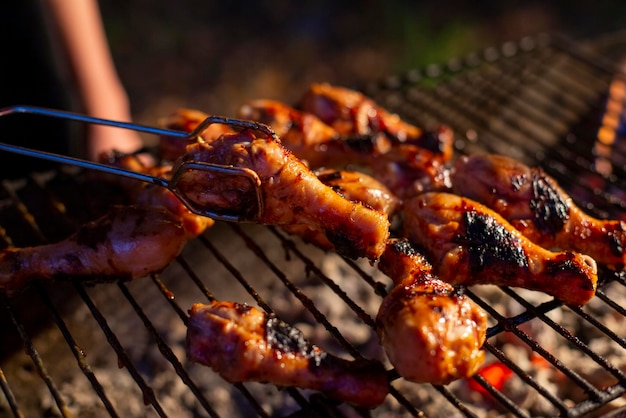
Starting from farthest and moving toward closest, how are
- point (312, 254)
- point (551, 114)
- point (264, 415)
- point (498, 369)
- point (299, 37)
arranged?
point (299, 37) < point (551, 114) < point (312, 254) < point (498, 369) < point (264, 415)

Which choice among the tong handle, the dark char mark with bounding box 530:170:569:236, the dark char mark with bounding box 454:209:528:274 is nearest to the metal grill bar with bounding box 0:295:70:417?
the tong handle

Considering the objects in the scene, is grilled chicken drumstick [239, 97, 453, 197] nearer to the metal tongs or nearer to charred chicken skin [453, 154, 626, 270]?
charred chicken skin [453, 154, 626, 270]

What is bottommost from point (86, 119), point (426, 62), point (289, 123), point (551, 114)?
point (426, 62)

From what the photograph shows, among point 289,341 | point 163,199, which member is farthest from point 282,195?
point 163,199

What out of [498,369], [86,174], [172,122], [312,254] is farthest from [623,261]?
[86,174]

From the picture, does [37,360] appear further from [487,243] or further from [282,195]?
[487,243]

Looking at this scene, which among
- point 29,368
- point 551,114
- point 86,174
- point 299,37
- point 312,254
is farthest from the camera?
point 299,37

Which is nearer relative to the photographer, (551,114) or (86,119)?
(86,119)

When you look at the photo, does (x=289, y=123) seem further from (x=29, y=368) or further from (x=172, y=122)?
(x=29, y=368)
